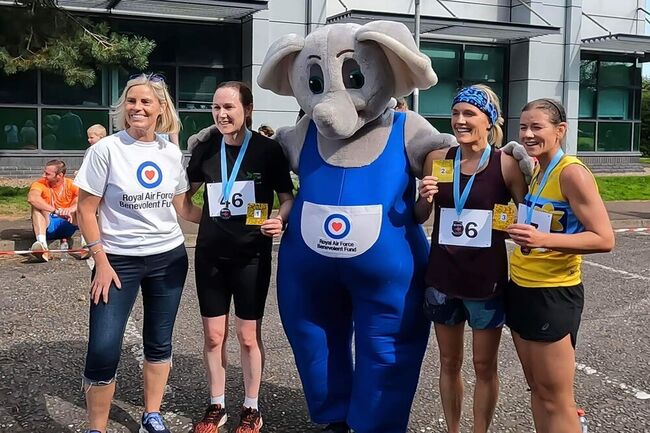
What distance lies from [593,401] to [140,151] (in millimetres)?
3000

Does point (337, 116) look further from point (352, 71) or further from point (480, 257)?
point (480, 257)

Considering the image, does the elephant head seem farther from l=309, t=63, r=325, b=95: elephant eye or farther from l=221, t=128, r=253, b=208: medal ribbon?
l=221, t=128, r=253, b=208: medal ribbon

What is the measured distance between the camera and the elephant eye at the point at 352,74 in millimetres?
3547

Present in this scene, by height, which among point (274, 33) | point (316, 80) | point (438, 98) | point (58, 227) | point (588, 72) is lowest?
point (58, 227)

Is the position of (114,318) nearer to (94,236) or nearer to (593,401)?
(94,236)

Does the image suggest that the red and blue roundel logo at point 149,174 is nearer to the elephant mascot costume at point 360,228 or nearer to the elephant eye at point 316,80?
the elephant mascot costume at point 360,228

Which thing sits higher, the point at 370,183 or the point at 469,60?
the point at 469,60

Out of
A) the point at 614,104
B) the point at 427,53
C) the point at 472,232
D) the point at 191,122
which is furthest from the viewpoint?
the point at 614,104

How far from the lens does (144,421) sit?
369 centimetres

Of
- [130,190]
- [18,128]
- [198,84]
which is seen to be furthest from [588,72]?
[130,190]

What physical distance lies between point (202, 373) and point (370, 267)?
5.94ft

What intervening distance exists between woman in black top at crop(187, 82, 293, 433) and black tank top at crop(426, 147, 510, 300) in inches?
34.2

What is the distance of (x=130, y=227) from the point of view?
339 cm

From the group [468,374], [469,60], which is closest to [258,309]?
[468,374]
